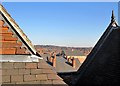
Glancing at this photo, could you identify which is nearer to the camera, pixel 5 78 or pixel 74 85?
pixel 5 78

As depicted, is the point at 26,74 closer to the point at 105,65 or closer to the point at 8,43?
the point at 8,43

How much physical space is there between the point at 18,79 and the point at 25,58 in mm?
397

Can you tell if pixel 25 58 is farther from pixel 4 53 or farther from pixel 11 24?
pixel 11 24

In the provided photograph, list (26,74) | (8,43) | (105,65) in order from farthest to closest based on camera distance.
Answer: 1. (105,65)
2. (8,43)
3. (26,74)

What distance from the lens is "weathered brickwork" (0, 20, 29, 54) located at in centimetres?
401

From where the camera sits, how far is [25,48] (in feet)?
13.5

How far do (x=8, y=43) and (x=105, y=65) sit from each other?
5.92 meters

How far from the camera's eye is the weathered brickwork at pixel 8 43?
13.1 ft

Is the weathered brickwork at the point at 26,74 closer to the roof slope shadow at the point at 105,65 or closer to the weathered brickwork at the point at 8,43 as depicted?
the weathered brickwork at the point at 8,43

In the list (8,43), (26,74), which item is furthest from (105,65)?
(8,43)

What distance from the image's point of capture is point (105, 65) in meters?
9.17

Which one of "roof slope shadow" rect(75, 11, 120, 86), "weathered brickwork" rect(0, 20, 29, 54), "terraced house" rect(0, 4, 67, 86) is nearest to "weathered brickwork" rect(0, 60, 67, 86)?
"terraced house" rect(0, 4, 67, 86)

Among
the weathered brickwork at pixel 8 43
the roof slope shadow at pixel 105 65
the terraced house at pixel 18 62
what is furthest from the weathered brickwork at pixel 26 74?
the roof slope shadow at pixel 105 65

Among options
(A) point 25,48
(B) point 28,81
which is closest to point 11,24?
(A) point 25,48
